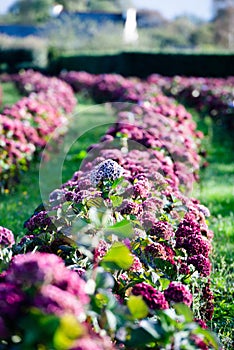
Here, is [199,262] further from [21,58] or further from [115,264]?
[21,58]

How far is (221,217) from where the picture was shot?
16.0 ft

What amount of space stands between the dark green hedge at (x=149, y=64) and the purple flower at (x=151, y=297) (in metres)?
19.4

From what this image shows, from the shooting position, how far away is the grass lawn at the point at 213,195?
3.33m

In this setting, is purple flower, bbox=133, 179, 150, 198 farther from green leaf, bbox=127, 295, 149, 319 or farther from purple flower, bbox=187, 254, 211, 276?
green leaf, bbox=127, 295, 149, 319

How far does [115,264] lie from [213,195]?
3.97 metres

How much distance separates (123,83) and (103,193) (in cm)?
1016

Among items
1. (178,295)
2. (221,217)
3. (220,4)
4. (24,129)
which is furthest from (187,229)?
(220,4)

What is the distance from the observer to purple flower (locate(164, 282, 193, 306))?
6.37 feet

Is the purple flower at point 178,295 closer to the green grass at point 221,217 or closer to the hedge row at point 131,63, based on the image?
the green grass at point 221,217

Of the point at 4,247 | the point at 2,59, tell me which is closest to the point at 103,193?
the point at 4,247

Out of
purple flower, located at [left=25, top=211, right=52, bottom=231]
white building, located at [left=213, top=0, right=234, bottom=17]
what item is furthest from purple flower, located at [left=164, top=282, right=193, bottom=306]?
white building, located at [left=213, top=0, right=234, bottom=17]

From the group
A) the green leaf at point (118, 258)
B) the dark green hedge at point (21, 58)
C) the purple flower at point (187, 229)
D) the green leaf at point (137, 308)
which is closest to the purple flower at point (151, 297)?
the green leaf at point (118, 258)

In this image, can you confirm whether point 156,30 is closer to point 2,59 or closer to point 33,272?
point 2,59

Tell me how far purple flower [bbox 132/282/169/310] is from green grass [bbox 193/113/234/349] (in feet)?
3.35
